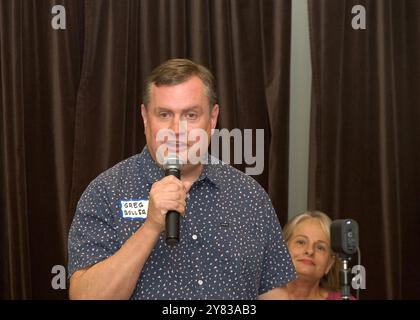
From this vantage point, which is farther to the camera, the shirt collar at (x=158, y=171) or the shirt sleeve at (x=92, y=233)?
the shirt collar at (x=158, y=171)

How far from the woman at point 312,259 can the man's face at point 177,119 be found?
1.25 m

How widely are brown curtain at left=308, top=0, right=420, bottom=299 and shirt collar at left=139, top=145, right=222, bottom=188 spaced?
1.41m

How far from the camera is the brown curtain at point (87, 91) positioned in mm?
3338

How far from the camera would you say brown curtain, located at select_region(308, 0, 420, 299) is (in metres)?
3.51

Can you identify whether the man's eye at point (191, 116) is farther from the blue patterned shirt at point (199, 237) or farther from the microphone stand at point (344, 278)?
the microphone stand at point (344, 278)

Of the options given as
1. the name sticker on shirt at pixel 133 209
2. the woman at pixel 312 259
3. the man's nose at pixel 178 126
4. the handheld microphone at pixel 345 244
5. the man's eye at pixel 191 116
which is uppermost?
the man's eye at pixel 191 116

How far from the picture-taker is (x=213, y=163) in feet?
7.37

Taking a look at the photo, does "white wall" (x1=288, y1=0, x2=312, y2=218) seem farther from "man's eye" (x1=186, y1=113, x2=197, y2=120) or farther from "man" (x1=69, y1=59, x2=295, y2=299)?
"man's eye" (x1=186, y1=113, x2=197, y2=120)

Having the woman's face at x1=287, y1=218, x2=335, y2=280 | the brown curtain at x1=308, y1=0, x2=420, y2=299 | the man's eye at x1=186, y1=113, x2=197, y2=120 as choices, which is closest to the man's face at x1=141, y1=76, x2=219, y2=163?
the man's eye at x1=186, y1=113, x2=197, y2=120

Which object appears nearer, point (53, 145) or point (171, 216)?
point (171, 216)

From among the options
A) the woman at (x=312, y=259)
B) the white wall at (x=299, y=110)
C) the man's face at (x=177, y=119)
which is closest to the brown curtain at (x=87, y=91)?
the white wall at (x=299, y=110)
